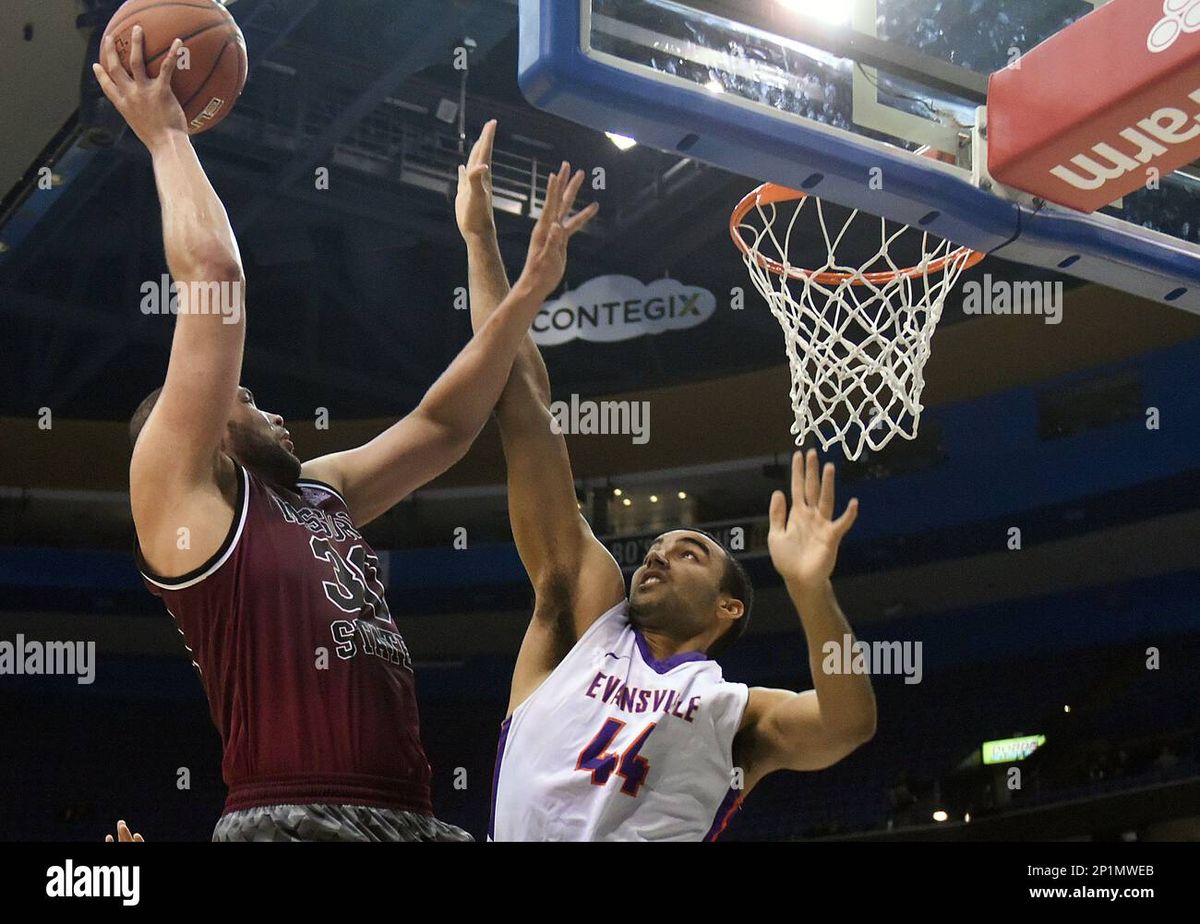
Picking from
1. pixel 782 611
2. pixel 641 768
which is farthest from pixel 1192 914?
pixel 782 611

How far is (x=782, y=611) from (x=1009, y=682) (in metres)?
1.81

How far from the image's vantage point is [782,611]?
1133 centimetres

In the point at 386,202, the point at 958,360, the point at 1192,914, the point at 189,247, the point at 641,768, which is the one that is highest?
the point at 386,202

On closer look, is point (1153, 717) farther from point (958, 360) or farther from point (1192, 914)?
point (1192, 914)

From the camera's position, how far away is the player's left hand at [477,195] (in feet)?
10.6

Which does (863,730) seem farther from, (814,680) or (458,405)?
(458,405)

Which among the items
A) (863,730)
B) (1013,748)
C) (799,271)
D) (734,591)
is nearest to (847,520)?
(863,730)

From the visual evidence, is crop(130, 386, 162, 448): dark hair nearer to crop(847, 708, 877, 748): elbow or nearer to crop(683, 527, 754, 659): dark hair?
crop(683, 527, 754, 659): dark hair

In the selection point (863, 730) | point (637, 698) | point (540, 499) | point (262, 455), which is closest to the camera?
point (262, 455)

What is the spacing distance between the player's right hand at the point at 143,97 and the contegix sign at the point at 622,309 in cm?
699

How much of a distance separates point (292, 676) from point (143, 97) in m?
1.06

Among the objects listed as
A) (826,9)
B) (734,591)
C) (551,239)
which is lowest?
(734,591)

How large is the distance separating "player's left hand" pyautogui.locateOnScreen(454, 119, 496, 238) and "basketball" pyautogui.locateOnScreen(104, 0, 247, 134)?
0.54m

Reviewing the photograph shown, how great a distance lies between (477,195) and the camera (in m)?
3.27
